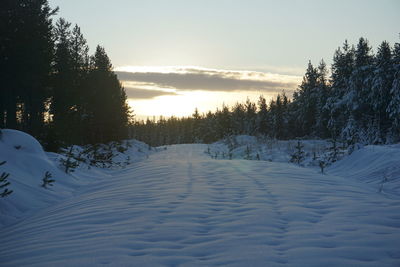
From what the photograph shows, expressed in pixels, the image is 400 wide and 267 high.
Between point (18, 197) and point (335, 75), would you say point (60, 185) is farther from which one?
point (335, 75)

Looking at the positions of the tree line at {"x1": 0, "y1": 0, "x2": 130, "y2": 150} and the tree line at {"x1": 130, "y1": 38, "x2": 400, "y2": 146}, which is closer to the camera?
the tree line at {"x1": 0, "y1": 0, "x2": 130, "y2": 150}

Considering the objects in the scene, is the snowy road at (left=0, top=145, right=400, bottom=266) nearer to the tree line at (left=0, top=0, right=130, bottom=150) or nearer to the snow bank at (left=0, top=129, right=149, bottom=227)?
the snow bank at (left=0, top=129, right=149, bottom=227)

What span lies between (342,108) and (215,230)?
123ft

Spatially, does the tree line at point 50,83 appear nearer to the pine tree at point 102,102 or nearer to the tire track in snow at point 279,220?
the pine tree at point 102,102

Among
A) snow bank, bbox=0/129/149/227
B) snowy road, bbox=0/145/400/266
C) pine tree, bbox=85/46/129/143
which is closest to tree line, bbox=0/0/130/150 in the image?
pine tree, bbox=85/46/129/143

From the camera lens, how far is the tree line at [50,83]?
58.9ft

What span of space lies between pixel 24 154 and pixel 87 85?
23.2 metres

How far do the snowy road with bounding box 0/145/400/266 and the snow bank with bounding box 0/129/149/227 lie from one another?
84 centimetres

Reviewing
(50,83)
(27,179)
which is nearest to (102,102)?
(50,83)

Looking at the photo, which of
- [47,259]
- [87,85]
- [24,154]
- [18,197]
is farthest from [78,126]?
[47,259]

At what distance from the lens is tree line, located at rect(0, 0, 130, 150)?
1794 cm

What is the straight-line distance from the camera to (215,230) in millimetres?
3684

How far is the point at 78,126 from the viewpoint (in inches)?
1082

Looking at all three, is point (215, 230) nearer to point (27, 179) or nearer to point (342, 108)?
point (27, 179)
